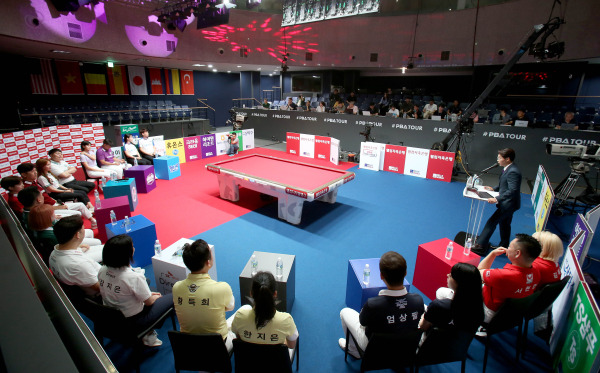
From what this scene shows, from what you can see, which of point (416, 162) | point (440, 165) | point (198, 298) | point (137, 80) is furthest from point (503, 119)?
point (137, 80)

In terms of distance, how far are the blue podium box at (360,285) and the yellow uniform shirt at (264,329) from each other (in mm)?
1339

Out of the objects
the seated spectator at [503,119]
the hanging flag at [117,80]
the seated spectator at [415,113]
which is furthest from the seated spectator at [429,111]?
the hanging flag at [117,80]

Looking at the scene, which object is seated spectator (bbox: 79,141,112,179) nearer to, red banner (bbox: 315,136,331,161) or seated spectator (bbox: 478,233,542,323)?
red banner (bbox: 315,136,331,161)

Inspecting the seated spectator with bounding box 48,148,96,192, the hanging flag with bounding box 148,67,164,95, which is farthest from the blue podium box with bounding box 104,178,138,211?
the hanging flag with bounding box 148,67,164,95

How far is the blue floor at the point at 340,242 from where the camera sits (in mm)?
3080

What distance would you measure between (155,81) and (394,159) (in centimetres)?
1345

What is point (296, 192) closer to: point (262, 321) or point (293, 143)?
point (262, 321)

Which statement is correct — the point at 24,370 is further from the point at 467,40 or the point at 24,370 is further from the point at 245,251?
the point at 467,40

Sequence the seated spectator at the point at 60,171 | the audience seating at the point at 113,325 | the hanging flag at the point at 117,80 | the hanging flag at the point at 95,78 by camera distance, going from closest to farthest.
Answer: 1. the audience seating at the point at 113,325
2. the seated spectator at the point at 60,171
3. the hanging flag at the point at 95,78
4. the hanging flag at the point at 117,80

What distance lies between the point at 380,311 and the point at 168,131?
45.8 ft

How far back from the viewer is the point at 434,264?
378 cm

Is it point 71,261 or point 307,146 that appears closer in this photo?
point 71,261

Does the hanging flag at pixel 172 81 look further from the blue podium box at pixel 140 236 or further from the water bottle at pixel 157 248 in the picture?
the water bottle at pixel 157 248

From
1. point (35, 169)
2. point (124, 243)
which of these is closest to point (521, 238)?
point (124, 243)
